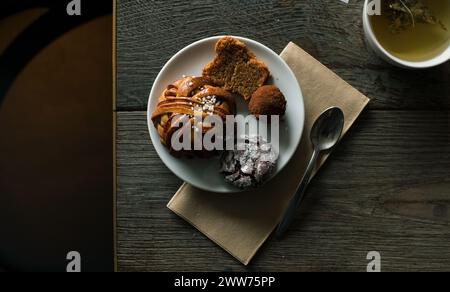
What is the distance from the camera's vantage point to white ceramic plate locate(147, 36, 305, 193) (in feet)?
2.77

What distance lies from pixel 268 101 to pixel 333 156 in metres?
0.17

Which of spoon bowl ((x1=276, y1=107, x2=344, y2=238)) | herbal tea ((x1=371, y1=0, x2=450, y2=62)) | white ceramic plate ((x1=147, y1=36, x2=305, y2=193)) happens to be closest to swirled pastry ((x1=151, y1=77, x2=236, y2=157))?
white ceramic plate ((x1=147, y1=36, x2=305, y2=193))

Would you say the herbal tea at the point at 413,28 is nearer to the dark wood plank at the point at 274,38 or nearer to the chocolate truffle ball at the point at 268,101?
the dark wood plank at the point at 274,38

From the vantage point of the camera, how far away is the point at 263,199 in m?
0.88

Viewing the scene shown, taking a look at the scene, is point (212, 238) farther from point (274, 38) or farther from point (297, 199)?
point (274, 38)

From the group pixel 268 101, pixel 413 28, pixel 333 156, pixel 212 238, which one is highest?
pixel 413 28

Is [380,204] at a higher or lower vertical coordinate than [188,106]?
lower

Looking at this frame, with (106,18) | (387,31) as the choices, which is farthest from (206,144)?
(106,18)

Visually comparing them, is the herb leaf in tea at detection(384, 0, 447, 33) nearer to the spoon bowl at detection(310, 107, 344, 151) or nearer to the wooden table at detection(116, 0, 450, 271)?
the wooden table at detection(116, 0, 450, 271)

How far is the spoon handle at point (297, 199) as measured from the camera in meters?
0.86

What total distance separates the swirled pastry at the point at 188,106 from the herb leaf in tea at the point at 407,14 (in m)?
0.31

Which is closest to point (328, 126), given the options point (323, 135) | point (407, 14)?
point (323, 135)

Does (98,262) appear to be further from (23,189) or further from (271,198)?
(271,198)

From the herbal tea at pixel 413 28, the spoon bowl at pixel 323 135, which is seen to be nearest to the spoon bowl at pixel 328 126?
the spoon bowl at pixel 323 135
